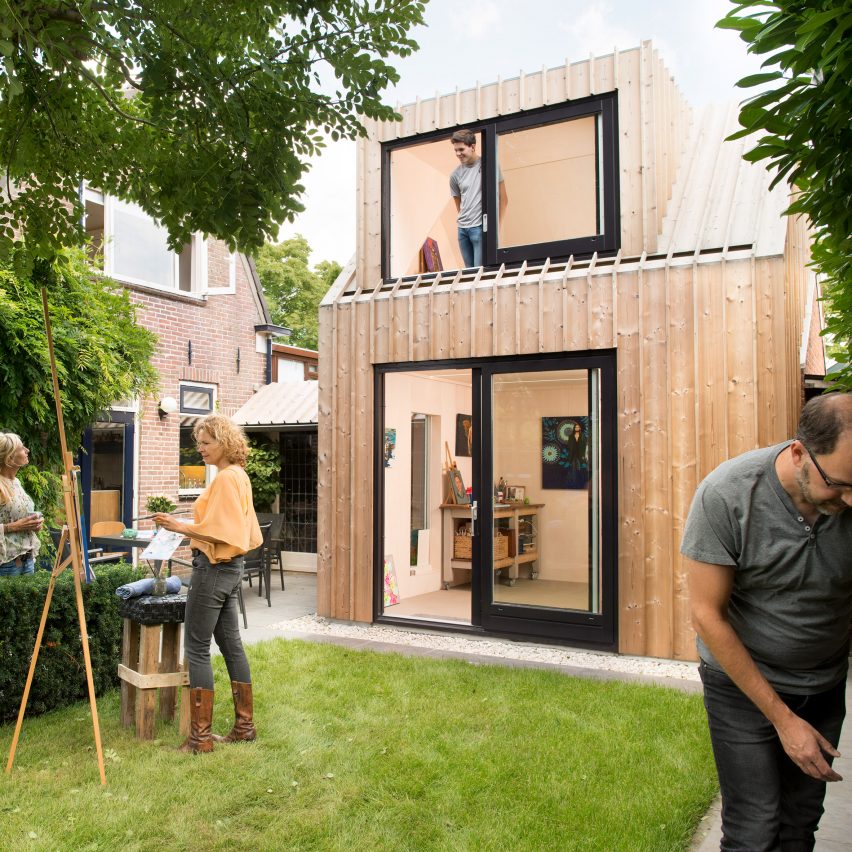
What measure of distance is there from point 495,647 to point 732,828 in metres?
4.86

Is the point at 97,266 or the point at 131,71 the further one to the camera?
the point at 97,266

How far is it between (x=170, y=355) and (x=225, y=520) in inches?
310

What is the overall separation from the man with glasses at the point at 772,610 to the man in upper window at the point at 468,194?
631 centimetres

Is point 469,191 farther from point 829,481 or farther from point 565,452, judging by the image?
point 829,481

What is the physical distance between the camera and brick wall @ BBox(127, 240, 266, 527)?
11273 millimetres

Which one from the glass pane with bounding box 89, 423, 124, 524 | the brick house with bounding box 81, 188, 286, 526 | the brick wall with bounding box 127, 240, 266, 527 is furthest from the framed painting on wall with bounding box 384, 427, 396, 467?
the glass pane with bounding box 89, 423, 124, 524

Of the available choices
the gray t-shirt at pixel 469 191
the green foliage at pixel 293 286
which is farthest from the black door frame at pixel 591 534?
the green foliage at pixel 293 286

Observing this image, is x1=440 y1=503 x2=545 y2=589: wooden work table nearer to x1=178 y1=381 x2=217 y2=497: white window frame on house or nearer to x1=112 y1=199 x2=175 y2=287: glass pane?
x1=178 y1=381 x2=217 y2=497: white window frame on house

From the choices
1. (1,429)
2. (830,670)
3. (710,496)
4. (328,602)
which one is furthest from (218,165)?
(328,602)

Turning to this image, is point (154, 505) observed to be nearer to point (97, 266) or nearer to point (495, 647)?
point (97, 266)

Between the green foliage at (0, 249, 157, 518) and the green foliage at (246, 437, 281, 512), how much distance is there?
3905 millimetres

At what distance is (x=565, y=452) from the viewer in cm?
719

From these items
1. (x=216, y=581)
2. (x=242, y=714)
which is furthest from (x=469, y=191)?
(x=242, y=714)

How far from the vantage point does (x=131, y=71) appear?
13.4 feet
